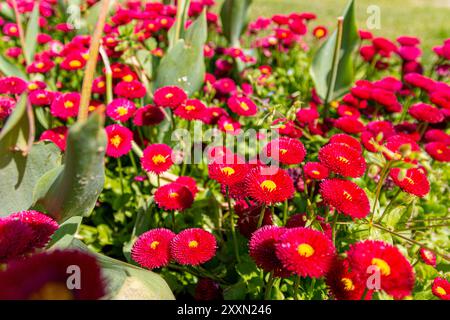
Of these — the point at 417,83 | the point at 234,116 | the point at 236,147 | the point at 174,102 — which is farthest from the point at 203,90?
the point at 417,83

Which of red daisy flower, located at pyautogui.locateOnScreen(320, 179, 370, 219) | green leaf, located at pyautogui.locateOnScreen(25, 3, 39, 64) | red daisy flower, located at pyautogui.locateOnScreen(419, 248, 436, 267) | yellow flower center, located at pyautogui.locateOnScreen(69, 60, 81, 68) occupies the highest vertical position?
green leaf, located at pyautogui.locateOnScreen(25, 3, 39, 64)

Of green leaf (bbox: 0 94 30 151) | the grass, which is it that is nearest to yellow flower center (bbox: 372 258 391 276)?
green leaf (bbox: 0 94 30 151)

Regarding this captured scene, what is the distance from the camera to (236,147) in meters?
1.59

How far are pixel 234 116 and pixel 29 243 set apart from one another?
1.27 meters

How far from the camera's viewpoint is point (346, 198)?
828mm

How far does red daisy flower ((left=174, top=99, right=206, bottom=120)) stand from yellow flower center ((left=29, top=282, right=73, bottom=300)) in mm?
A: 854

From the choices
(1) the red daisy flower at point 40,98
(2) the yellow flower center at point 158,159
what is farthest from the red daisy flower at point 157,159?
(1) the red daisy flower at point 40,98

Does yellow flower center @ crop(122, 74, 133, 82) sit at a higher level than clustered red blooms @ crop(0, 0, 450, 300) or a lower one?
higher

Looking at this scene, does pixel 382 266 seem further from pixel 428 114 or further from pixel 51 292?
pixel 428 114

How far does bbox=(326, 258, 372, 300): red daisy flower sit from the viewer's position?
0.67 meters

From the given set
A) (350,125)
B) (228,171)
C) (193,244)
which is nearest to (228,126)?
(350,125)

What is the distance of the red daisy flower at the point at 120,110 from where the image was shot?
1.32 meters

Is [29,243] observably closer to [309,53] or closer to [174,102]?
[174,102]

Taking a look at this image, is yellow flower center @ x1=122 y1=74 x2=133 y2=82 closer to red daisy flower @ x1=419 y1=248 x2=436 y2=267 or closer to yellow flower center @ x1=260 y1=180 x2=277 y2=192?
yellow flower center @ x1=260 y1=180 x2=277 y2=192
